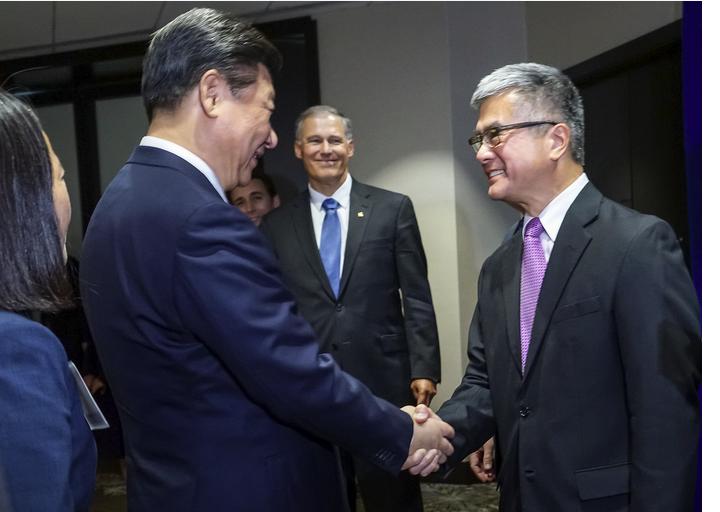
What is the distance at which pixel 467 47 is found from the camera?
14.8ft

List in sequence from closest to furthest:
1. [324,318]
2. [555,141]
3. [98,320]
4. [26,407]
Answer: [26,407] < [98,320] < [555,141] < [324,318]

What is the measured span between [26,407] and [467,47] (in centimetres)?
396

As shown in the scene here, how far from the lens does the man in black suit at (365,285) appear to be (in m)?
3.03

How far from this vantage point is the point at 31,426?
96 centimetres

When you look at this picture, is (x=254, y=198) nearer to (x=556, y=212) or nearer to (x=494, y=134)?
(x=494, y=134)

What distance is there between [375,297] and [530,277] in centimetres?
142

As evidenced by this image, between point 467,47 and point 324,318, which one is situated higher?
point 467,47

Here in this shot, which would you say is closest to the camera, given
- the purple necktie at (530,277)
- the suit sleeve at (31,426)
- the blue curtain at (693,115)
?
the suit sleeve at (31,426)

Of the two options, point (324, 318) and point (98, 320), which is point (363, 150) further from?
point (98, 320)

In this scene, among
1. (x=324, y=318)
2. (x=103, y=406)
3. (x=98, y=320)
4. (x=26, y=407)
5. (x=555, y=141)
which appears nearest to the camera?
(x=26, y=407)

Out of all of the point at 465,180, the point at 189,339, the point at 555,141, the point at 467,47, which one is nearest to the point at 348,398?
the point at 189,339

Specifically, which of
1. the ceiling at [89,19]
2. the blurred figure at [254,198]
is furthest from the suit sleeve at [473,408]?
the ceiling at [89,19]

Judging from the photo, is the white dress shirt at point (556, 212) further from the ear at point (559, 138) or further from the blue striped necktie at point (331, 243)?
the blue striped necktie at point (331, 243)

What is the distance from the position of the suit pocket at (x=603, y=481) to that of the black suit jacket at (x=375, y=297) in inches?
62.9
